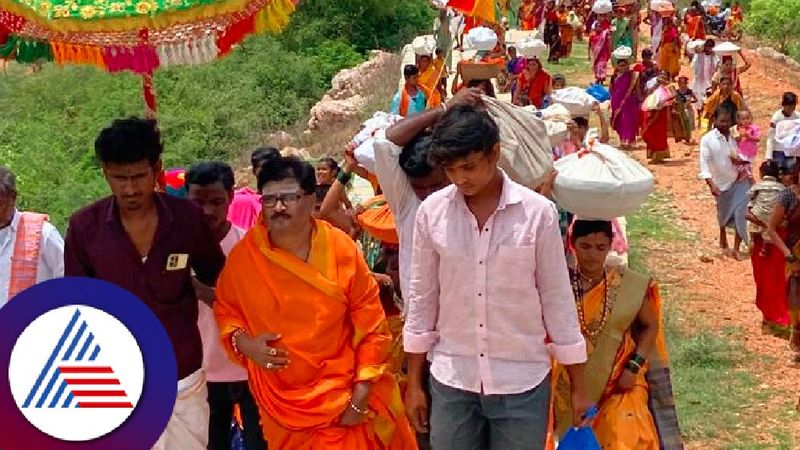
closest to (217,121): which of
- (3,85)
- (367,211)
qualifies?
(3,85)

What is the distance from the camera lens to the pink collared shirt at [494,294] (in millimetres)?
3662

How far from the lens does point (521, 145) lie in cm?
435

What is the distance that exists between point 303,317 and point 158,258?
1.86 feet

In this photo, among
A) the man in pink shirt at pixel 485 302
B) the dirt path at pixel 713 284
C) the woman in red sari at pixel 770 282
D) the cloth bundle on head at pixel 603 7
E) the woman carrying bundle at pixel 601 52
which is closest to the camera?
the man in pink shirt at pixel 485 302

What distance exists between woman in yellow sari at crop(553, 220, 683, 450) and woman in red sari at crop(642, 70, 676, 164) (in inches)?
453

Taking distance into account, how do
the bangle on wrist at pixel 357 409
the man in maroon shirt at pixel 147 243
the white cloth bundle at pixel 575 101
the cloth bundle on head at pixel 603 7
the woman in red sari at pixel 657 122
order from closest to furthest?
the man in maroon shirt at pixel 147 243
the bangle on wrist at pixel 357 409
the white cloth bundle at pixel 575 101
the woman in red sari at pixel 657 122
the cloth bundle on head at pixel 603 7

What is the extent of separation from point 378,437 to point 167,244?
1119 mm

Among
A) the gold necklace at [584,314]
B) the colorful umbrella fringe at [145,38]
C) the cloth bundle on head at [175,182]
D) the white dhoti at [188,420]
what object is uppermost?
the colorful umbrella fringe at [145,38]

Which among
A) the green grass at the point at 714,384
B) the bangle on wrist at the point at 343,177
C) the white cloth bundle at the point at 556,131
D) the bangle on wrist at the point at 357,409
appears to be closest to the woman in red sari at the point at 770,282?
the green grass at the point at 714,384

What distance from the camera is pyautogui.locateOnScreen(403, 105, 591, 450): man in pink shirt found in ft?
12.0

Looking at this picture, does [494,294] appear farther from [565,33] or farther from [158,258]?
[565,33]

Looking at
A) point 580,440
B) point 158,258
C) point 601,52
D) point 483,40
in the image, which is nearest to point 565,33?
point 601,52

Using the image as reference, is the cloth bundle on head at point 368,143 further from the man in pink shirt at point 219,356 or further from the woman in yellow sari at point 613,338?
the woman in yellow sari at point 613,338

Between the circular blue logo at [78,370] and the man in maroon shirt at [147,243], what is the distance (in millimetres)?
1024
